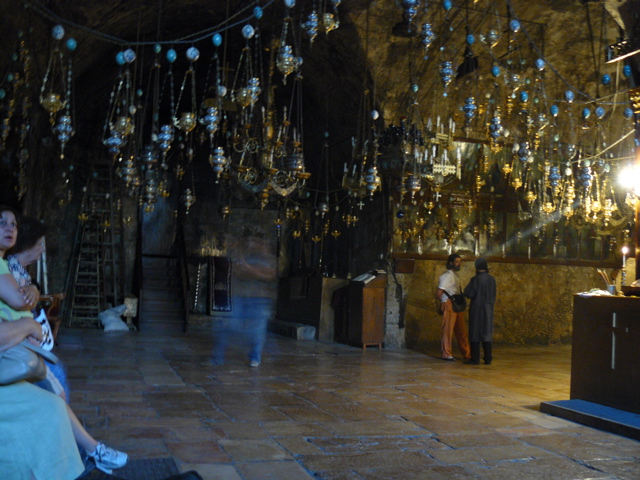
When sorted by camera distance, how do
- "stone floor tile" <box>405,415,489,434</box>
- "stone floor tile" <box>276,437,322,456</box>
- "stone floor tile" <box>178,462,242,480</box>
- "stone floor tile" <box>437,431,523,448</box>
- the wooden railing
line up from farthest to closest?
the wooden railing, "stone floor tile" <box>405,415,489,434</box>, "stone floor tile" <box>437,431,523,448</box>, "stone floor tile" <box>276,437,322,456</box>, "stone floor tile" <box>178,462,242,480</box>

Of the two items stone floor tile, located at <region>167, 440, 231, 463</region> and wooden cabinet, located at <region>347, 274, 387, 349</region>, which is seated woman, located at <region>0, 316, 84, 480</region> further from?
wooden cabinet, located at <region>347, 274, 387, 349</region>

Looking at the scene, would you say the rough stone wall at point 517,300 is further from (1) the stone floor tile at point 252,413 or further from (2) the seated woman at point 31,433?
(2) the seated woman at point 31,433

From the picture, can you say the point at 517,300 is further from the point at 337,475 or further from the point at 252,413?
the point at 337,475

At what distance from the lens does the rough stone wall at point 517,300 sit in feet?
37.0

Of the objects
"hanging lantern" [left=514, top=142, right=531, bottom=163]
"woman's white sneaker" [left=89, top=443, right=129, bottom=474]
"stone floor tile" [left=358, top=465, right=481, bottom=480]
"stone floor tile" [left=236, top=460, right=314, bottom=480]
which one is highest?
"hanging lantern" [left=514, top=142, right=531, bottom=163]

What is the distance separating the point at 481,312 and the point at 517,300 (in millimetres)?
3556

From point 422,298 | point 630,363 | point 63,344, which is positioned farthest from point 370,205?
point 630,363

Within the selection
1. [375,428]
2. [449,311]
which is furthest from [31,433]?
[449,311]

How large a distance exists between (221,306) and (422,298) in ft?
16.2

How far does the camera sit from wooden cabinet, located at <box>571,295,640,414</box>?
208 inches

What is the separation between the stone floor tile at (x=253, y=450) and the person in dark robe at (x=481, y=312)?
17.0 ft

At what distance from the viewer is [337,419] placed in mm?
5105

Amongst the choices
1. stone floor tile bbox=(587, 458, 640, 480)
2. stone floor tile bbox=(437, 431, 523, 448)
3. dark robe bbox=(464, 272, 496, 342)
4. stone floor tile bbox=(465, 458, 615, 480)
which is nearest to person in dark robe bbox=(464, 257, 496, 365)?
dark robe bbox=(464, 272, 496, 342)

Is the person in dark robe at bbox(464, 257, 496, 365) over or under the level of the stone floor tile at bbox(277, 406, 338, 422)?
over
